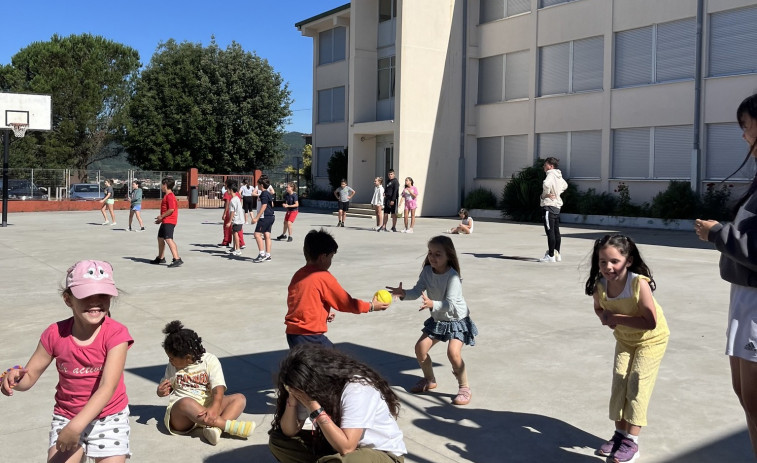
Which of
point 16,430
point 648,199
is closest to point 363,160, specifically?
point 648,199

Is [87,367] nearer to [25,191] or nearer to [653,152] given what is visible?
[653,152]

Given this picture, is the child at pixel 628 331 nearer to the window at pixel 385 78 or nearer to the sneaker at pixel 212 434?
the sneaker at pixel 212 434

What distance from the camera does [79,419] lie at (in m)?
3.21

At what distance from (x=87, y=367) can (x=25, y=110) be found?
27399mm

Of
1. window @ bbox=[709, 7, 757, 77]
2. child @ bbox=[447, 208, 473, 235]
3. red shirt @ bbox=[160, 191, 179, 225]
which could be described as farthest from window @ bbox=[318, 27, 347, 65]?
red shirt @ bbox=[160, 191, 179, 225]

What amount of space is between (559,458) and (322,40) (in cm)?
3679

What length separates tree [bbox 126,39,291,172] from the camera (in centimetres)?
4666

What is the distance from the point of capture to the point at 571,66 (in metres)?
27.8

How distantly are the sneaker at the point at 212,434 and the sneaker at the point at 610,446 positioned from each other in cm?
237

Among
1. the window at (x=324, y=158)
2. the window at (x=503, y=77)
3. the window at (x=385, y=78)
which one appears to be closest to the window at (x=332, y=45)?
the window at (x=324, y=158)

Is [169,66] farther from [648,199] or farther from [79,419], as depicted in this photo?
[79,419]

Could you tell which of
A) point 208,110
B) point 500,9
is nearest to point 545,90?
point 500,9

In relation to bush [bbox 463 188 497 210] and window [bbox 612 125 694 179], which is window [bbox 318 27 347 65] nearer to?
bush [bbox 463 188 497 210]

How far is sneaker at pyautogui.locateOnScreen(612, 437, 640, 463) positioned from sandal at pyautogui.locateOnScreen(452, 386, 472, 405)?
1.36 m
